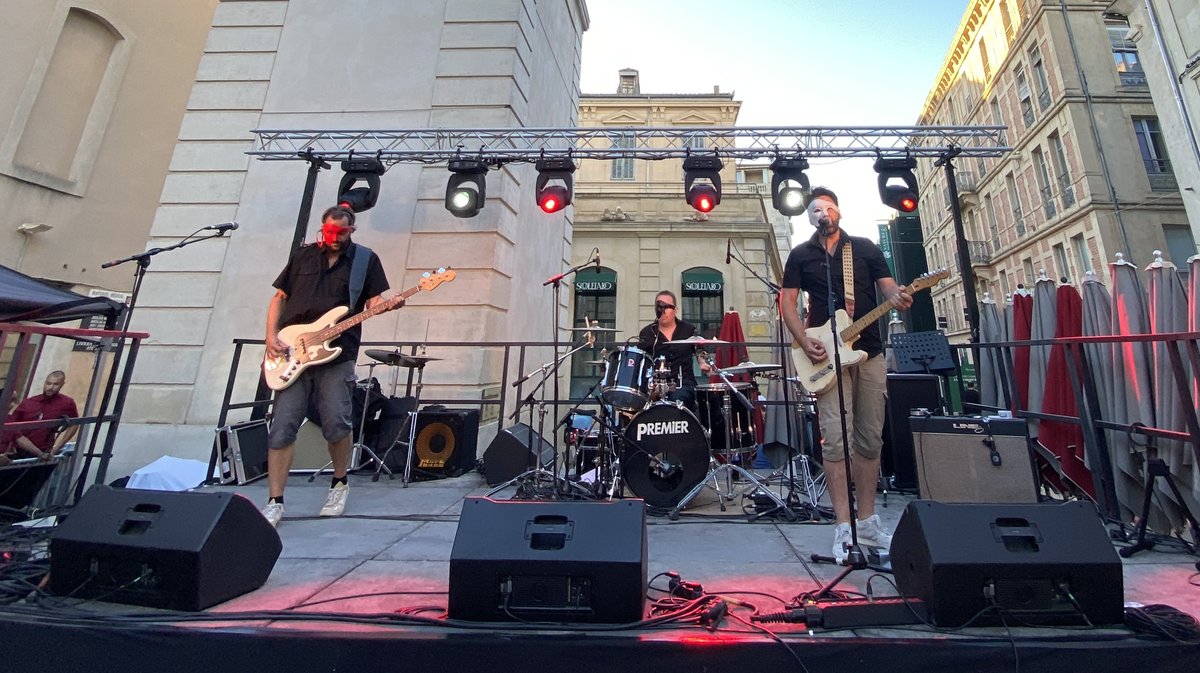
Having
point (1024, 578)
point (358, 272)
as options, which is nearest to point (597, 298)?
point (358, 272)

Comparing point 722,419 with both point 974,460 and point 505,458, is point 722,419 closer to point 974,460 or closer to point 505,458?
point 974,460

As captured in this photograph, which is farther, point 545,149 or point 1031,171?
point 1031,171

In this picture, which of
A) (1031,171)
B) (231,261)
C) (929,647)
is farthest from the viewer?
(1031,171)

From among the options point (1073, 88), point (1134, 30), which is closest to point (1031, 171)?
point (1073, 88)

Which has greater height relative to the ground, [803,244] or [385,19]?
[385,19]

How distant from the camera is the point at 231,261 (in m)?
6.59

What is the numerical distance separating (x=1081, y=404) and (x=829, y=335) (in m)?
2.08

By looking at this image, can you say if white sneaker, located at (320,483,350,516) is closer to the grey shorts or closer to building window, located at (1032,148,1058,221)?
the grey shorts

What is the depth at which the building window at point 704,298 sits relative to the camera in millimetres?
16719

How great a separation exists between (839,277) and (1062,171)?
75.5 feet

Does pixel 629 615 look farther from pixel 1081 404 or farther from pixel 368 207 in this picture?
pixel 368 207

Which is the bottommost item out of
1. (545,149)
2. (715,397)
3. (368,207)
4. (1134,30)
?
(715,397)

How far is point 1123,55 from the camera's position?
1780 cm

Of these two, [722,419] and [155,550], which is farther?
[722,419]
